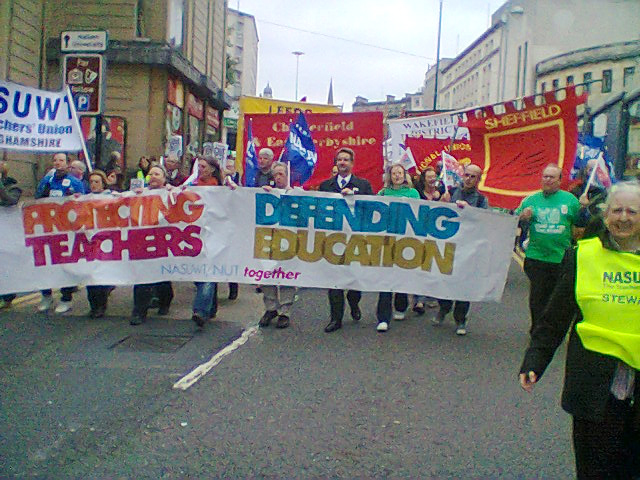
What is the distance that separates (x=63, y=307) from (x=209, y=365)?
298cm

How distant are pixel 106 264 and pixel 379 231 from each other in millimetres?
3019

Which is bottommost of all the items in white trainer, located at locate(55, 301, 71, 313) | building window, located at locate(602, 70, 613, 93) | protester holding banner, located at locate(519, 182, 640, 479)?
white trainer, located at locate(55, 301, 71, 313)

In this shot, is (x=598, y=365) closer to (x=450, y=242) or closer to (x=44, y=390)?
(x=44, y=390)

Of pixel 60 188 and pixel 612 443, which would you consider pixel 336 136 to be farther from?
pixel 612 443

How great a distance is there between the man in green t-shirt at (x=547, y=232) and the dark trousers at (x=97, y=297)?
4.63 meters

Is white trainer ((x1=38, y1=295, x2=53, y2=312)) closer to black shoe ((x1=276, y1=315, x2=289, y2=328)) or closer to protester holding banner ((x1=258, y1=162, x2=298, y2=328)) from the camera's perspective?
protester holding banner ((x1=258, y1=162, x2=298, y2=328))

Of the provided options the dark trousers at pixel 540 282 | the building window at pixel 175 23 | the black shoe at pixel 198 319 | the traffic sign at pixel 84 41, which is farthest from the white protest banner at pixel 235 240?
the building window at pixel 175 23

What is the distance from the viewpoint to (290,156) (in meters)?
10.8

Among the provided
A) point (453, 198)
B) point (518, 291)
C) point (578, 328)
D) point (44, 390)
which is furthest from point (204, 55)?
point (578, 328)

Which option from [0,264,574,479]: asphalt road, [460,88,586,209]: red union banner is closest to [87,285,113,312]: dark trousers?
[0,264,574,479]: asphalt road

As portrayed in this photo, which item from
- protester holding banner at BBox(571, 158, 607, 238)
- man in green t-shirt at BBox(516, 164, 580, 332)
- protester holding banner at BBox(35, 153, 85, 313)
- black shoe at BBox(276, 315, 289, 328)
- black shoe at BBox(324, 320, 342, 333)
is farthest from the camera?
protester holding banner at BBox(35, 153, 85, 313)

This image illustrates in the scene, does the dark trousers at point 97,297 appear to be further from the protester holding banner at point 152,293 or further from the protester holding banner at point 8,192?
the protester holding banner at point 8,192

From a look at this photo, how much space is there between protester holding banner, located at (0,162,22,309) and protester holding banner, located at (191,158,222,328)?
78.7 inches

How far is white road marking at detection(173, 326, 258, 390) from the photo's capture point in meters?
5.62
